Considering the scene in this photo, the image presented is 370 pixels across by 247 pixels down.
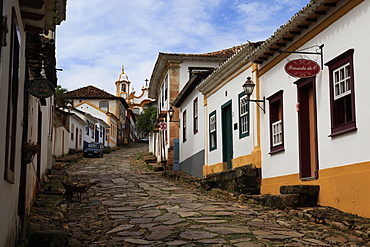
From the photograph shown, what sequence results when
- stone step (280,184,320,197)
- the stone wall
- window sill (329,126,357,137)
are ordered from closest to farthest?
window sill (329,126,357,137) < stone step (280,184,320,197) < the stone wall

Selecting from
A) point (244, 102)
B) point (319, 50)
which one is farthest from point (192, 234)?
point (244, 102)

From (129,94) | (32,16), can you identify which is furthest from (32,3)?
(129,94)

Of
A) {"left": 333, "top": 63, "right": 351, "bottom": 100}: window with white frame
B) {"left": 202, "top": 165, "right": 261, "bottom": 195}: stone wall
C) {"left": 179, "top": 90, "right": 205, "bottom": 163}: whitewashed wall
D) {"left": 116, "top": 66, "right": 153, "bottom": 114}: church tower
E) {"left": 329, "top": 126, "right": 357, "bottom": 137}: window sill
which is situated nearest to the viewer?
{"left": 329, "top": 126, "right": 357, "bottom": 137}: window sill

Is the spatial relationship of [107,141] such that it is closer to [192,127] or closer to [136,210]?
[192,127]

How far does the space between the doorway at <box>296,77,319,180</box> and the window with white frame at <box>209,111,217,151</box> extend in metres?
7.32

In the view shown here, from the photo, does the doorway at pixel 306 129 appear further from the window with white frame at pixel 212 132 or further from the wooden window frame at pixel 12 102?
the window with white frame at pixel 212 132

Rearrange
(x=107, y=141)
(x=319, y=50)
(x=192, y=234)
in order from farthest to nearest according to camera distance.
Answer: (x=107, y=141), (x=319, y=50), (x=192, y=234)

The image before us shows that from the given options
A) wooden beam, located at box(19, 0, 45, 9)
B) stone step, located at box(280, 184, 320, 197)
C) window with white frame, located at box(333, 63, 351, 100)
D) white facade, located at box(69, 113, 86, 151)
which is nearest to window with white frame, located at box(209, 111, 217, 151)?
stone step, located at box(280, 184, 320, 197)

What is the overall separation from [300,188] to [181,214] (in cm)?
266

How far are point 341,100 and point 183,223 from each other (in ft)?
13.0

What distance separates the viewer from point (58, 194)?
1415 centimetres

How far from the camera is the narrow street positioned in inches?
317

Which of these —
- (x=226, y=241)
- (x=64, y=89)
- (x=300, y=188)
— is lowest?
(x=226, y=241)

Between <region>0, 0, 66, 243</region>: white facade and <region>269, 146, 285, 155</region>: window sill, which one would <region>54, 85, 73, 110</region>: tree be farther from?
<region>0, 0, 66, 243</region>: white facade
